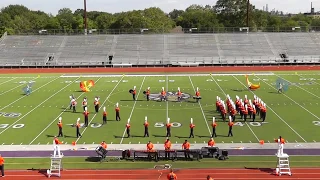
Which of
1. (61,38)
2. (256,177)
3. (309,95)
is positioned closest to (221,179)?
(256,177)

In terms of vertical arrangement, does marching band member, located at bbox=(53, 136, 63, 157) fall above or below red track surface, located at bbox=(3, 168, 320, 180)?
above

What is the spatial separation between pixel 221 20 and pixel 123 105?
64.2 m

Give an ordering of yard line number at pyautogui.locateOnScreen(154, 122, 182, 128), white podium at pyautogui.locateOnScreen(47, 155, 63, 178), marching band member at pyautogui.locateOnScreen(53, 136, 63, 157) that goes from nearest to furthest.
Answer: white podium at pyautogui.locateOnScreen(47, 155, 63, 178), marching band member at pyautogui.locateOnScreen(53, 136, 63, 157), yard line number at pyautogui.locateOnScreen(154, 122, 182, 128)

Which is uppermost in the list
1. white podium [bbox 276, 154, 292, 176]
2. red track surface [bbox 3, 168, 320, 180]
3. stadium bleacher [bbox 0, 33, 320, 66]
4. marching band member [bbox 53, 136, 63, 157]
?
stadium bleacher [bbox 0, 33, 320, 66]

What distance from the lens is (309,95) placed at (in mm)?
26625

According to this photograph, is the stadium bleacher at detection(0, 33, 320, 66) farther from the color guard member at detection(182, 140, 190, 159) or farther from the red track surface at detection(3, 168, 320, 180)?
the red track surface at detection(3, 168, 320, 180)

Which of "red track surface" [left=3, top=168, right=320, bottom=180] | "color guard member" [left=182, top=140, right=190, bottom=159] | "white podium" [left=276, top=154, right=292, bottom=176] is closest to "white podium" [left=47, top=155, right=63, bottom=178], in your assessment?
"red track surface" [left=3, top=168, right=320, bottom=180]

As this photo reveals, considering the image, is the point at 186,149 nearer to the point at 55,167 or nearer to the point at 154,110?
the point at 55,167

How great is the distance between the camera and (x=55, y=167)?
1357 centimetres

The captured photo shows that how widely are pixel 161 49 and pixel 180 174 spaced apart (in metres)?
39.9

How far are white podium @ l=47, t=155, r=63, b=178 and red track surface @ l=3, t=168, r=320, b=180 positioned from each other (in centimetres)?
16

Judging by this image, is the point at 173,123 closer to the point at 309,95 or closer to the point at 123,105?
the point at 123,105

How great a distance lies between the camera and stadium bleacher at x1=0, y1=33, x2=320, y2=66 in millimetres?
48431

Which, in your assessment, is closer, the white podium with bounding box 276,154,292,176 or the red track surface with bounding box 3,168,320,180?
the red track surface with bounding box 3,168,320,180
